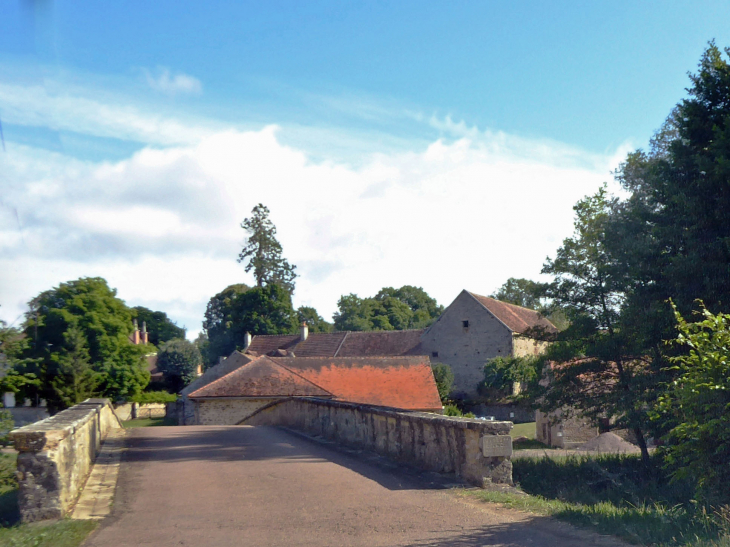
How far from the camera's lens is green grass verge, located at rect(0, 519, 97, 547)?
18.4ft

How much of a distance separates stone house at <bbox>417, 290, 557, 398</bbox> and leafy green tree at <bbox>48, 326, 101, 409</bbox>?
27.2m

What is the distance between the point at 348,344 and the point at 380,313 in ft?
104

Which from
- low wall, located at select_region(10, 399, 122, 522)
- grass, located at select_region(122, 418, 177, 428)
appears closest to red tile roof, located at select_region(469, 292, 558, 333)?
grass, located at select_region(122, 418, 177, 428)

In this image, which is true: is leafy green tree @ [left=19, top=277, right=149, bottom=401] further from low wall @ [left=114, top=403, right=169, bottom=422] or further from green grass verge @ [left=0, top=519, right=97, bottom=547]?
green grass verge @ [left=0, top=519, right=97, bottom=547]

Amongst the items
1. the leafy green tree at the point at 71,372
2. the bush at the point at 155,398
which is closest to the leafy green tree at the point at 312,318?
the bush at the point at 155,398

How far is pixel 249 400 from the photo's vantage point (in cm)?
3112

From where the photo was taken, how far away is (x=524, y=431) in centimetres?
4081

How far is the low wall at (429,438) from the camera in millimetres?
8102

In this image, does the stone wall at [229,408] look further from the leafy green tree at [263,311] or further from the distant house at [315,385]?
the leafy green tree at [263,311]

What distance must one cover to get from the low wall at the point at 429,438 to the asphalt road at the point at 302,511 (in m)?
0.42

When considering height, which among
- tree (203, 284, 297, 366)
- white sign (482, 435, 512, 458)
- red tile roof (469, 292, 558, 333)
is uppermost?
tree (203, 284, 297, 366)

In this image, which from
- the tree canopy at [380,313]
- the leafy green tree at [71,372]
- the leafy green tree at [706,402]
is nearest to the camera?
the leafy green tree at [706,402]

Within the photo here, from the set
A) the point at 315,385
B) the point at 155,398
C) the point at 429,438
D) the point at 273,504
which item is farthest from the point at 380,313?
the point at 273,504

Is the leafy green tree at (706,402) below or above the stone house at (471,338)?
below
